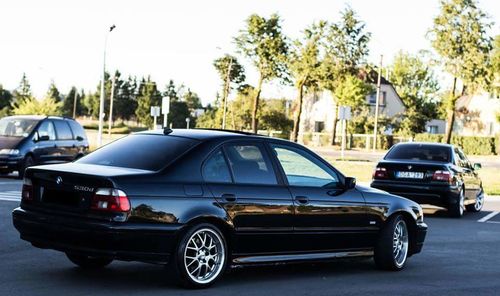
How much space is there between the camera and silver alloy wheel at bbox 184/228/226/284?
23.9ft

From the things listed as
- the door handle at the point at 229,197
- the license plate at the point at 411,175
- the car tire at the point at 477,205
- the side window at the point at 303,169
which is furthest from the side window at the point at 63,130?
the door handle at the point at 229,197

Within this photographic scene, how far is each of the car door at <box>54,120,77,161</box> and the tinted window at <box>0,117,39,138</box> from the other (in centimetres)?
69

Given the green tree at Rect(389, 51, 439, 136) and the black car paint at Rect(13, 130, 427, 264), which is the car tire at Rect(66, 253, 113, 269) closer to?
the black car paint at Rect(13, 130, 427, 264)

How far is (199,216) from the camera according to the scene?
725 cm

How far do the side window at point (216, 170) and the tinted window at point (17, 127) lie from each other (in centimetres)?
1443

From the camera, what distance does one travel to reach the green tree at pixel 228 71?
215 feet

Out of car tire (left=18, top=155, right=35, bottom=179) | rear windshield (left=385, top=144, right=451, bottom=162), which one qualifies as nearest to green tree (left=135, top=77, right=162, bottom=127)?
car tire (left=18, top=155, right=35, bottom=179)

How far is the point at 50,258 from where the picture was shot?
8.83 metres

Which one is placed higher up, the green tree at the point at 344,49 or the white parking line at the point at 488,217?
the green tree at the point at 344,49

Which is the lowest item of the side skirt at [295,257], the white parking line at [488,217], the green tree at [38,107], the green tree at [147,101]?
the white parking line at [488,217]

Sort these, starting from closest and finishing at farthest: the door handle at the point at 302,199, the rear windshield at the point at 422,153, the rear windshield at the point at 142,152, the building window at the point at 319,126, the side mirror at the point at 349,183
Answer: the rear windshield at the point at 142,152 → the door handle at the point at 302,199 → the side mirror at the point at 349,183 → the rear windshield at the point at 422,153 → the building window at the point at 319,126

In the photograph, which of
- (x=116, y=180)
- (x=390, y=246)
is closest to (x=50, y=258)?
(x=116, y=180)

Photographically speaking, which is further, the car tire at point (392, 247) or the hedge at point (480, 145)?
the hedge at point (480, 145)

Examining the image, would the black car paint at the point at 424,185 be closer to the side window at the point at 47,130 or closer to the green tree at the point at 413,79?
the side window at the point at 47,130
